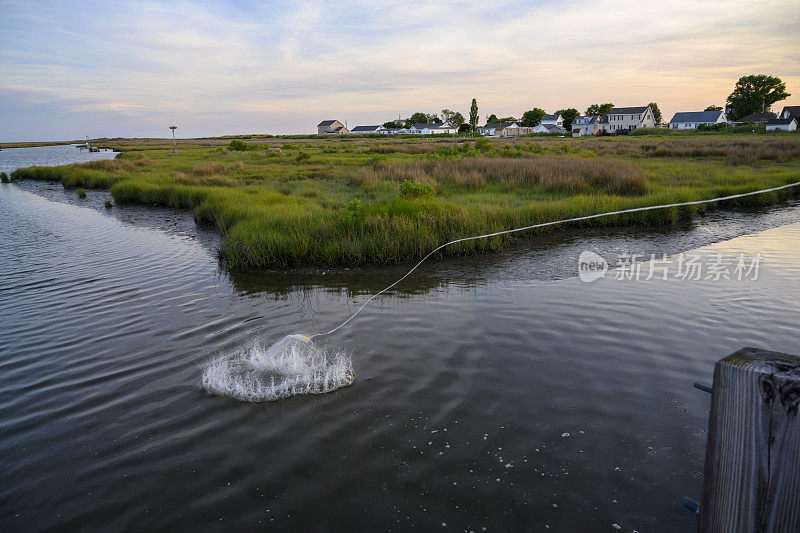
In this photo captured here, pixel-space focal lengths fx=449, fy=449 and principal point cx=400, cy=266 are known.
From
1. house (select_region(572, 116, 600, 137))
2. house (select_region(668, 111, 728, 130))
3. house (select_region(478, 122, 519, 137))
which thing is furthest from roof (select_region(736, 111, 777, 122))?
house (select_region(478, 122, 519, 137))

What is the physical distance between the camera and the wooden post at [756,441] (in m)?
1.37

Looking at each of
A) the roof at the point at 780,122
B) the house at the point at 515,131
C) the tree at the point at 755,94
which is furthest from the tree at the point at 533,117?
the roof at the point at 780,122

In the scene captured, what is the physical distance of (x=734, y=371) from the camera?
4.76 ft

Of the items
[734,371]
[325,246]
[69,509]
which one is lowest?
[69,509]

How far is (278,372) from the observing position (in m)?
5.38

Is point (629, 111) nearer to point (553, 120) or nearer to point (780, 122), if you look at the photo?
point (780, 122)

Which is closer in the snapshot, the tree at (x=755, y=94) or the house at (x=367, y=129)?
the tree at (x=755, y=94)

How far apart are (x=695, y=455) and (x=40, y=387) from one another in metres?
6.95

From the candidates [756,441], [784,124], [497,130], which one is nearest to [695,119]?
[784,124]

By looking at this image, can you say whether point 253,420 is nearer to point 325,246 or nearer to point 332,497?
point 332,497

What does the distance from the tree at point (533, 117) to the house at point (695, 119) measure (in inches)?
1417

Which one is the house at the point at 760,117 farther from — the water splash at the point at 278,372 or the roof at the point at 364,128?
the water splash at the point at 278,372

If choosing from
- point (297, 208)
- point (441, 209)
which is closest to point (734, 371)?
point (441, 209)

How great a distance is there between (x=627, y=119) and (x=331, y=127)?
3430 inches
